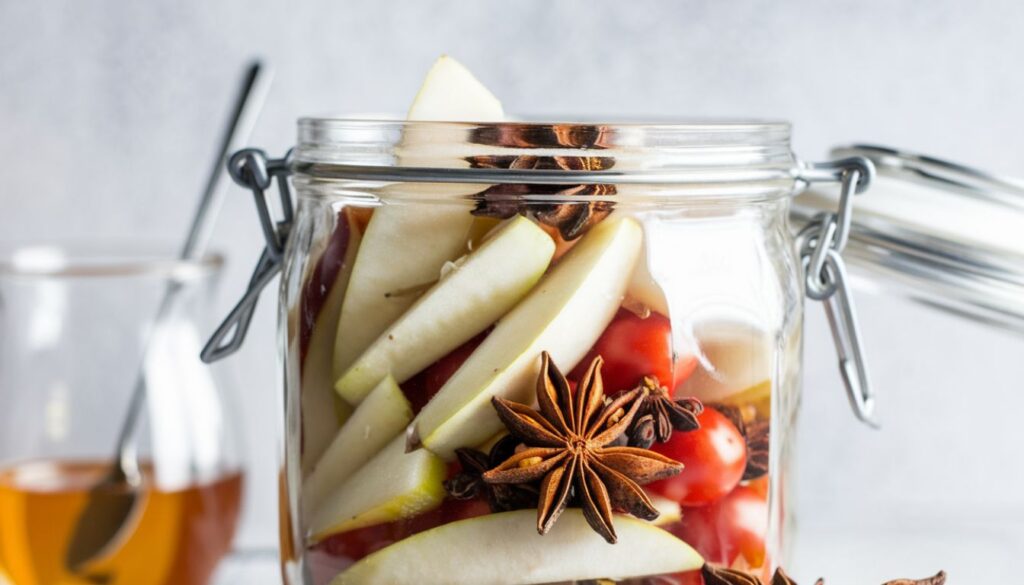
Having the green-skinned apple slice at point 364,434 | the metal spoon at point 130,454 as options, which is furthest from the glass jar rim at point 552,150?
the metal spoon at point 130,454

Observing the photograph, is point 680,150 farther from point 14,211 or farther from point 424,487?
point 14,211

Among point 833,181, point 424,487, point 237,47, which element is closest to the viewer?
point 424,487

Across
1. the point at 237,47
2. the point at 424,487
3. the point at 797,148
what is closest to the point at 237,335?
the point at 424,487

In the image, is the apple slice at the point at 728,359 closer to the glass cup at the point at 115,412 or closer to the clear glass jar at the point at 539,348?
the clear glass jar at the point at 539,348

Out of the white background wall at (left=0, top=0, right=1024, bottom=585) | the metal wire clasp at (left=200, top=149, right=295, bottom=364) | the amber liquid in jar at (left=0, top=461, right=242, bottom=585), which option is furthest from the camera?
the white background wall at (left=0, top=0, right=1024, bottom=585)

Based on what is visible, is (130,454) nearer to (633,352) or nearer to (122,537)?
(122,537)

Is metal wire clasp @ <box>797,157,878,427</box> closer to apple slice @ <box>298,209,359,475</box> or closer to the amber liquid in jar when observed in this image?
apple slice @ <box>298,209,359,475</box>

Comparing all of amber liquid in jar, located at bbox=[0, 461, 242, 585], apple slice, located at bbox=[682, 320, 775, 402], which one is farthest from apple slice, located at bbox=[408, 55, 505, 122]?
amber liquid in jar, located at bbox=[0, 461, 242, 585]
